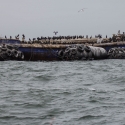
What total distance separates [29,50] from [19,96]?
45.3m

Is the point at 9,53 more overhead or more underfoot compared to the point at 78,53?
more overhead

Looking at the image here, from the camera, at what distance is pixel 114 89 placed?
24016 mm

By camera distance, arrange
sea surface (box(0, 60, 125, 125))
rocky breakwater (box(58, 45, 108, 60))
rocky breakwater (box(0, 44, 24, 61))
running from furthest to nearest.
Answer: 1. rocky breakwater (box(58, 45, 108, 60))
2. rocky breakwater (box(0, 44, 24, 61))
3. sea surface (box(0, 60, 125, 125))

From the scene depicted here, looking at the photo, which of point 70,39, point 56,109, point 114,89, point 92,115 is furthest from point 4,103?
point 70,39

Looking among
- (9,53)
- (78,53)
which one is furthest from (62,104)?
(9,53)

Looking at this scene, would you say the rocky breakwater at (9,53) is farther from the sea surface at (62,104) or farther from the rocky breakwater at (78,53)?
the sea surface at (62,104)

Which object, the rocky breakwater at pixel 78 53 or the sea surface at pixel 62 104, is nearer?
the sea surface at pixel 62 104

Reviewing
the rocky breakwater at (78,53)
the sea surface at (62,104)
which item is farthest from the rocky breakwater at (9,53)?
the sea surface at (62,104)

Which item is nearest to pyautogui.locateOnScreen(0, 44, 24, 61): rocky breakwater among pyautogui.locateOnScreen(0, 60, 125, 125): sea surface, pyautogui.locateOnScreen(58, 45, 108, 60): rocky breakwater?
pyautogui.locateOnScreen(58, 45, 108, 60): rocky breakwater

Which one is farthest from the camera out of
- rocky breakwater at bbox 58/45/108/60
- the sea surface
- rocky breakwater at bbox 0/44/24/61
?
rocky breakwater at bbox 58/45/108/60

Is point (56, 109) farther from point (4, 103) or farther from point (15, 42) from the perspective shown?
point (15, 42)

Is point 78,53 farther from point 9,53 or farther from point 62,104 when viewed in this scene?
point 62,104

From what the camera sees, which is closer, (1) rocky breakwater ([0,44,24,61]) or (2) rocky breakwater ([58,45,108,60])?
(1) rocky breakwater ([0,44,24,61])

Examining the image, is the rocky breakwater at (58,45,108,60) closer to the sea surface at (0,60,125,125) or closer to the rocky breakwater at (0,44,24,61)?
the rocky breakwater at (0,44,24,61)
